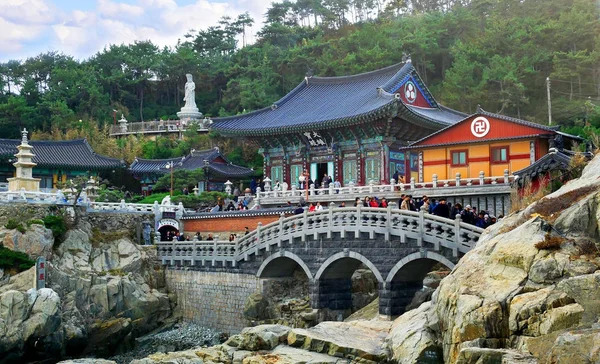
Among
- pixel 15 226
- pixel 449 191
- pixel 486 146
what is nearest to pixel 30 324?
pixel 15 226

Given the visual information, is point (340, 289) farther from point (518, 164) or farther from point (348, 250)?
point (518, 164)

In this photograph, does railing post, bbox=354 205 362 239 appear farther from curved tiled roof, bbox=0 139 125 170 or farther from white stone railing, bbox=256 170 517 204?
curved tiled roof, bbox=0 139 125 170

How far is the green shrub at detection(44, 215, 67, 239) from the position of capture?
3375 cm

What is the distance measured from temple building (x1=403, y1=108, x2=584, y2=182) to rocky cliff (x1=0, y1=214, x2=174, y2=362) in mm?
13662

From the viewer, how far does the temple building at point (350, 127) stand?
3772cm

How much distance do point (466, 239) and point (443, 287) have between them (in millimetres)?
6073

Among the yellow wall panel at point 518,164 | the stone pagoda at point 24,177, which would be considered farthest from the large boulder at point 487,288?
the stone pagoda at point 24,177

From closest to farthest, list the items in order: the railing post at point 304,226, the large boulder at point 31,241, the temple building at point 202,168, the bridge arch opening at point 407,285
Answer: the bridge arch opening at point 407,285, the railing post at point 304,226, the large boulder at point 31,241, the temple building at point 202,168

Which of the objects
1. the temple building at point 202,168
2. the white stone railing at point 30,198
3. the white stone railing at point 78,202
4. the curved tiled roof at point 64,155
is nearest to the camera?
the white stone railing at point 30,198

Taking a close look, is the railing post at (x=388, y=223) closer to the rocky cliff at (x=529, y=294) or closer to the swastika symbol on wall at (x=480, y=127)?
the rocky cliff at (x=529, y=294)

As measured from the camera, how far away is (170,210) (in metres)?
39.2

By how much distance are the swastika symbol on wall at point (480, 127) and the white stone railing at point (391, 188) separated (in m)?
1.91

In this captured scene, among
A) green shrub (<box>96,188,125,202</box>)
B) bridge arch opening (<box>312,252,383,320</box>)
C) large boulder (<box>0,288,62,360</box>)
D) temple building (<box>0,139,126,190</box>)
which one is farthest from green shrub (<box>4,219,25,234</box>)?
temple building (<box>0,139,126,190</box>)

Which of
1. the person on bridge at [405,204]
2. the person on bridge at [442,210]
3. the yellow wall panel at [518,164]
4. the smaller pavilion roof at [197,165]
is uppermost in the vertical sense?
the smaller pavilion roof at [197,165]
